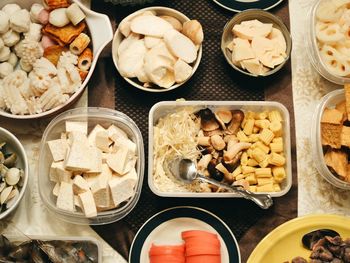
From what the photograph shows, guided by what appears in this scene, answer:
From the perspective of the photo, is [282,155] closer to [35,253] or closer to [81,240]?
[81,240]

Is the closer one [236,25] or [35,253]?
[35,253]

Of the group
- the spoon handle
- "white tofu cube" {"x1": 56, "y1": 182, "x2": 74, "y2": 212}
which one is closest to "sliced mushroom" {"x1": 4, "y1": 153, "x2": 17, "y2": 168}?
"white tofu cube" {"x1": 56, "y1": 182, "x2": 74, "y2": 212}

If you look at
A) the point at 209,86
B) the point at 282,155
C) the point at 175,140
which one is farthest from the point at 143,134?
the point at 282,155

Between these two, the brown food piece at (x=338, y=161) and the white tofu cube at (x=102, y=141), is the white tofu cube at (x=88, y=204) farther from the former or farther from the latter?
the brown food piece at (x=338, y=161)

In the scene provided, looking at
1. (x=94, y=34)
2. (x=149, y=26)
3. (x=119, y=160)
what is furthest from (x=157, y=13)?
(x=119, y=160)

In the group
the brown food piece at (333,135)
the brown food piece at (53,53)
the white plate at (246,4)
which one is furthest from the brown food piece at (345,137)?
the brown food piece at (53,53)

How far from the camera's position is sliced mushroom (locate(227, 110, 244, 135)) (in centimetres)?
146

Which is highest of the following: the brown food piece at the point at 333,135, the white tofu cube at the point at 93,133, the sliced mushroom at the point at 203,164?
the brown food piece at the point at 333,135

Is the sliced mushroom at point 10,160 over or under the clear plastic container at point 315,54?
under

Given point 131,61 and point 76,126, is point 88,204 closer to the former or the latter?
point 76,126

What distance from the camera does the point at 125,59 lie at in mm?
1456

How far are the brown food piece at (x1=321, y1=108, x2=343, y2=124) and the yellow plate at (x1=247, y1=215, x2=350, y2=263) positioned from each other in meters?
0.22

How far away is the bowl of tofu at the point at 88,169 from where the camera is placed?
1372 mm

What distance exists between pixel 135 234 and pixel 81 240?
4.9 inches
